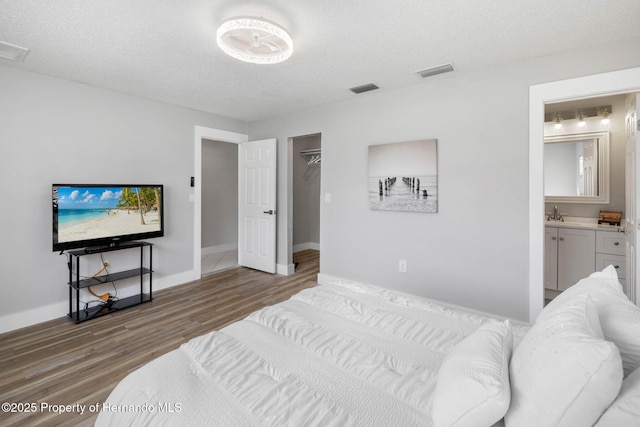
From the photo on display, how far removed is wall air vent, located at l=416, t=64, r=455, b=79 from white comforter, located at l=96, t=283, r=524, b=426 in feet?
7.40

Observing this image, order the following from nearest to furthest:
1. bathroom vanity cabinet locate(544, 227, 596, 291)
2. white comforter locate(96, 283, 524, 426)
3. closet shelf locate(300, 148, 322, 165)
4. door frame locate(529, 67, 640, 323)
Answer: white comforter locate(96, 283, 524, 426), door frame locate(529, 67, 640, 323), bathroom vanity cabinet locate(544, 227, 596, 291), closet shelf locate(300, 148, 322, 165)

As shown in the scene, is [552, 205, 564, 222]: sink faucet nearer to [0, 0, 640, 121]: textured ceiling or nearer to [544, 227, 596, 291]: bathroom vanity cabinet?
[544, 227, 596, 291]: bathroom vanity cabinet

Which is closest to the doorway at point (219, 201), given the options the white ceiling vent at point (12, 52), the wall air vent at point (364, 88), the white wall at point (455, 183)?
the white wall at point (455, 183)

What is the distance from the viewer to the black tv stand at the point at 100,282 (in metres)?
2.95

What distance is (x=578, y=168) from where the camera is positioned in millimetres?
3791

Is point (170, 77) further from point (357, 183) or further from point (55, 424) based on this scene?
point (55, 424)

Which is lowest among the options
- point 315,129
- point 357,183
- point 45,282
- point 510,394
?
point 45,282

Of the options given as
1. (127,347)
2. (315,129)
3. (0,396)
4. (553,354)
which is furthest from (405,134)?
(0,396)

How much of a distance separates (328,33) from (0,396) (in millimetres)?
3265

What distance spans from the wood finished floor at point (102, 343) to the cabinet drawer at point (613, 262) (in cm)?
337

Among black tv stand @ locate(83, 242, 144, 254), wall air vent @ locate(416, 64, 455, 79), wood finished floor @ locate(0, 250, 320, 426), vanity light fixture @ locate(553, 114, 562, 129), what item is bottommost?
wood finished floor @ locate(0, 250, 320, 426)

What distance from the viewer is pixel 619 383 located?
672 millimetres

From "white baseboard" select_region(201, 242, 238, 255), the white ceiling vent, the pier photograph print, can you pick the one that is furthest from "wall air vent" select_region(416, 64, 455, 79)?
"white baseboard" select_region(201, 242, 238, 255)

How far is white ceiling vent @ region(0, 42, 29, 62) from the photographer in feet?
7.65
